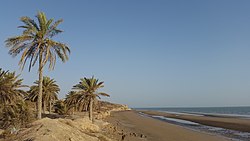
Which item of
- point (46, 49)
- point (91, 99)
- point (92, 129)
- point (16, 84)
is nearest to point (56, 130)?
point (92, 129)

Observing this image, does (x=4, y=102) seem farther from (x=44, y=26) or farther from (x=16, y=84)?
(x=44, y=26)

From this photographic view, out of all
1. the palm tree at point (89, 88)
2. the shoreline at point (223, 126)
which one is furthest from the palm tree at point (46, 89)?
the shoreline at point (223, 126)

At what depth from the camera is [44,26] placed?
71.8 feet

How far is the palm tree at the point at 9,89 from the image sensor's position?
2808 cm

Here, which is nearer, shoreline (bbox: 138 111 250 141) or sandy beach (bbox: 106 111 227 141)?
sandy beach (bbox: 106 111 227 141)

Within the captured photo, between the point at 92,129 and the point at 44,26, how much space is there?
33.2 feet

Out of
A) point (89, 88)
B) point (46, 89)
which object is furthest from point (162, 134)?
point (46, 89)

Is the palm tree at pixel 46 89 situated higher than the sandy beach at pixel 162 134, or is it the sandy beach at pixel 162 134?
the palm tree at pixel 46 89

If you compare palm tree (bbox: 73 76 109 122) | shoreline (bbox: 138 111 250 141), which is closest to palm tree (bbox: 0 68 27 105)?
palm tree (bbox: 73 76 109 122)

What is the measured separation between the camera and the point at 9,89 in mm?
28938

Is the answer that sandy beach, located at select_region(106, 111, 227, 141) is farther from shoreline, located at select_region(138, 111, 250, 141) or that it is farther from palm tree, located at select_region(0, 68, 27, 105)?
palm tree, located at select_region(0, 68, 27, 105)

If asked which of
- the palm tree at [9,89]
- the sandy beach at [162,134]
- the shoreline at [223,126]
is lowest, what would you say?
the shoreline at [223,126]

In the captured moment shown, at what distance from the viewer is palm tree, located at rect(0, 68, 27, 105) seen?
1105 inches

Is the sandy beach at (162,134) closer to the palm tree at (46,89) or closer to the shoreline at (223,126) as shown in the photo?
the shoreline at (223,126)
